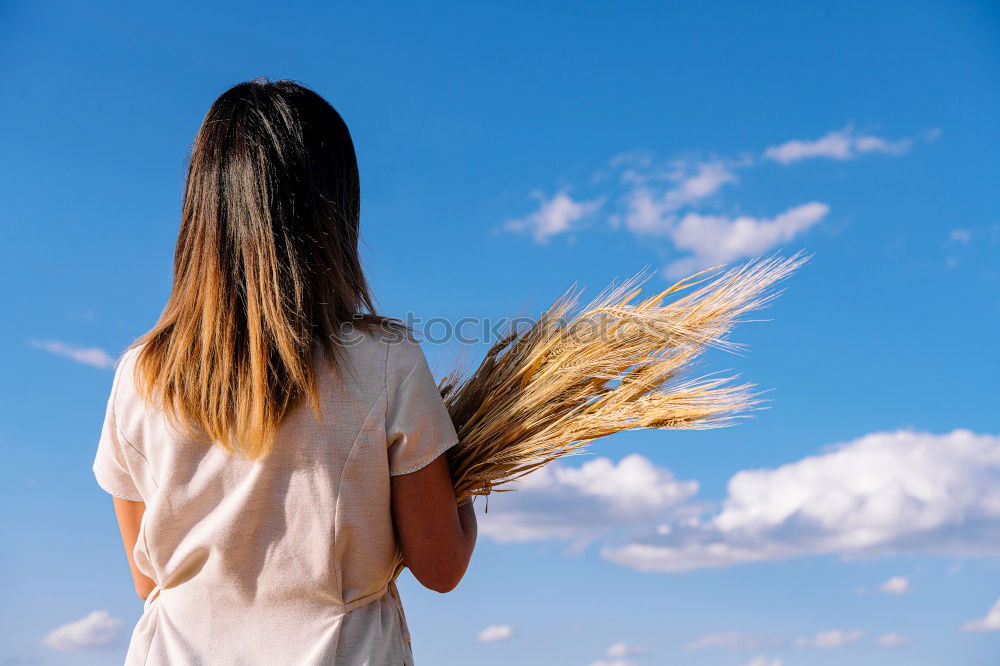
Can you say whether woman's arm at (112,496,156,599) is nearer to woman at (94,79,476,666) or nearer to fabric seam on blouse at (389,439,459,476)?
woman at (94,79,476,666)

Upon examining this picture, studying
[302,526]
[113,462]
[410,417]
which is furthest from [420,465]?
[113,462]

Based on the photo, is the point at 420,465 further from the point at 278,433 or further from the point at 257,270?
the point at 257,270

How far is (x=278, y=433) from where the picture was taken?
131 centimetres

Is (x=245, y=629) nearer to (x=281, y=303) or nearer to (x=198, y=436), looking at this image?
(x=198, y=436)

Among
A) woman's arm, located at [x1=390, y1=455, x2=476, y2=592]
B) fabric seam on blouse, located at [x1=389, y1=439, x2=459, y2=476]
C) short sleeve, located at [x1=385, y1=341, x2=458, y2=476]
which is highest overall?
short sleeve, located at [x1=385, y1=341, x2=458, y2=476]

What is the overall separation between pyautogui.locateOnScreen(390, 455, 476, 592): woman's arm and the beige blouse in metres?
0.03

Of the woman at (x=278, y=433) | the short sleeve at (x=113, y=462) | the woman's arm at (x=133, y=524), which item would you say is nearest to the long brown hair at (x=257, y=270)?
the woman at (x=278, y=433)

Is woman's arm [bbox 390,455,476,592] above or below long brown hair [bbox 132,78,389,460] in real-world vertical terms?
below

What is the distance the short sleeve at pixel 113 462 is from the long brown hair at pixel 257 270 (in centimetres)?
13

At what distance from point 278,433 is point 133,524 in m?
0.49

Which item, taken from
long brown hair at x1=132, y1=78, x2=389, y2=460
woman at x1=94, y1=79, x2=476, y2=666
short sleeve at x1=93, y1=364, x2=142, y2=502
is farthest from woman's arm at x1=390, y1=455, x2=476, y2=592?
short sleeve at x1=93, y1=364, x2=142, y2=502

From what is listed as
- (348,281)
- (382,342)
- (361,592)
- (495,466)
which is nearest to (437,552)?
(361,592)

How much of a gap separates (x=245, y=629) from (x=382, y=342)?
529 mm

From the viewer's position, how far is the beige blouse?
1309 millimetres
